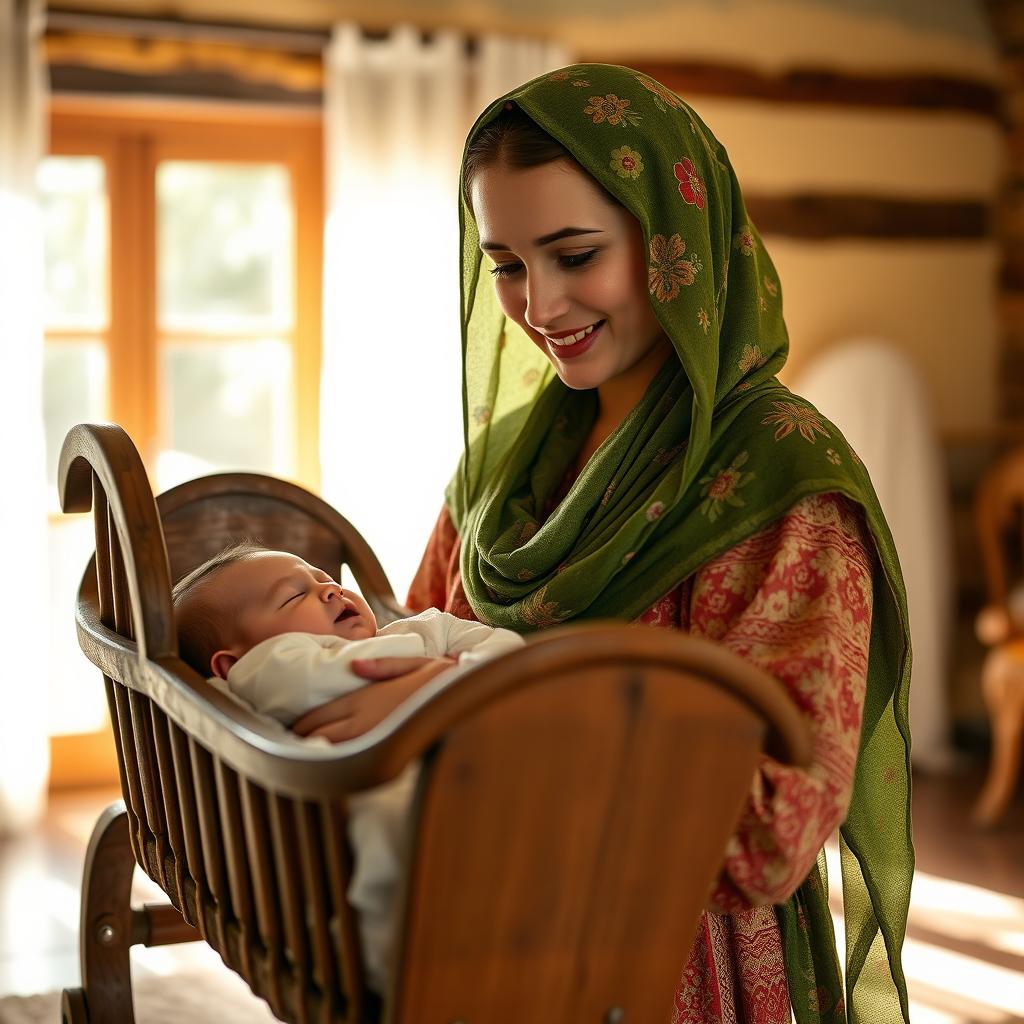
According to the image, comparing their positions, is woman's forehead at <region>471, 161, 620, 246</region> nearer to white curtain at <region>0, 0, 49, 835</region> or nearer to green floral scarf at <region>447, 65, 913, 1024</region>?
green floral scarf at <region>447, 65, 913, 1024</region>

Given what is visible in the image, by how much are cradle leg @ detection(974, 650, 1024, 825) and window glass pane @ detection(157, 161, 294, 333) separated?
225cm

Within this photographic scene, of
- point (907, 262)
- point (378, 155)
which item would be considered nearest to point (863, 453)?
point (907, 262)

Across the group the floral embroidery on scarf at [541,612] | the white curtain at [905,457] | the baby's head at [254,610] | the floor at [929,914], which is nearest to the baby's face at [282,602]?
the baby's head at [254,610]

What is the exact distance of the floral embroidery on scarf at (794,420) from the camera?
48.9 inches

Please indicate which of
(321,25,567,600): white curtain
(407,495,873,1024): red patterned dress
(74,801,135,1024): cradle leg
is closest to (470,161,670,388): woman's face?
(407,495,873,1024): red patterned dress

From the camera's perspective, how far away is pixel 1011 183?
469 centimetres

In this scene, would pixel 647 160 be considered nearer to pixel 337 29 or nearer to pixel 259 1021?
pixel 259 1021

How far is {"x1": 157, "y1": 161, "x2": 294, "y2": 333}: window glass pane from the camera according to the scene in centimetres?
396

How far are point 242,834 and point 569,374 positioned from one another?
0.59 meters

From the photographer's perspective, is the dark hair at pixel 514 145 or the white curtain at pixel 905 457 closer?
the dark hair at pixel 514 145

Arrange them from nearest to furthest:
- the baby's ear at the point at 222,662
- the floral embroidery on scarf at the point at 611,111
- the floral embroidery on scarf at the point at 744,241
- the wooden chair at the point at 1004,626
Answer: the baby's ear at the point at 222,662, the floral embroidery on scarf at the point at 611,111, the floral embroidery on scarf at the point at 744,241, the wooden chair at the point at 1004,626

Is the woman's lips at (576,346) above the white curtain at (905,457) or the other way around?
above

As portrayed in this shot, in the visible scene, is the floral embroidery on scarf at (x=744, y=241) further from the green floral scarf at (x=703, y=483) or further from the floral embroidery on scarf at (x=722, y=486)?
the floral embroidery on scarf at (x=722, y=486)

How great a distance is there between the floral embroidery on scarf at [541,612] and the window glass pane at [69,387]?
2826mm
